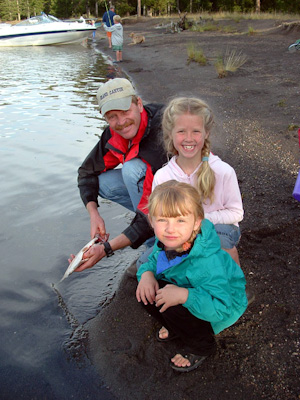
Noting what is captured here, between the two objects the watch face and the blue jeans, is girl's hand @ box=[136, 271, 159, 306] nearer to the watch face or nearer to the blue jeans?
the watch face

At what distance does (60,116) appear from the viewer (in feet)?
26.4

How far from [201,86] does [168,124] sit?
8.12 meters

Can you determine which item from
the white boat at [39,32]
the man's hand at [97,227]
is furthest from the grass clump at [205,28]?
the man's hand at [97,227]

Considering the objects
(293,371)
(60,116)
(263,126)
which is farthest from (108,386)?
(60,116)

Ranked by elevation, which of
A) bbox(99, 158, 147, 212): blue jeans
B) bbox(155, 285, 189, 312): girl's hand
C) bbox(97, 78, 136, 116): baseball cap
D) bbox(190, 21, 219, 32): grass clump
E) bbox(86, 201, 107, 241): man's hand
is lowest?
bbox(86, 201, 107, 241): man's hand

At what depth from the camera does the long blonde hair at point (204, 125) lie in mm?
2479

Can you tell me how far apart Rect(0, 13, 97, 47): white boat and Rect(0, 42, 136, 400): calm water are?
69.8 ft

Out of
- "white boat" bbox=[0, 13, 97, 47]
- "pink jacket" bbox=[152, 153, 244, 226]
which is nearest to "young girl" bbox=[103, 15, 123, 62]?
"white boat" bbox=[0, 13, 97, 47]

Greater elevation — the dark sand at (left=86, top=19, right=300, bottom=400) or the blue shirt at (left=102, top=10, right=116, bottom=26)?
the blue shirt at (left=102, top=10, right=116, bottom=26)

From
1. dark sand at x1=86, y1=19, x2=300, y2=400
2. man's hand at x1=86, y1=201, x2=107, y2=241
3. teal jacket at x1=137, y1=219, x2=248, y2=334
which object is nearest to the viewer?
teal jacket at x1=137, y1=219, x2=248, y2=334

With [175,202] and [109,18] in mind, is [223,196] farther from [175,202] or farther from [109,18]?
[109,18]

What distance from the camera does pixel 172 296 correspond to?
1995 millimetres

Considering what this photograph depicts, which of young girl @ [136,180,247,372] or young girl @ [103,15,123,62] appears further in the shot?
young girl @ [103,15,123,62]

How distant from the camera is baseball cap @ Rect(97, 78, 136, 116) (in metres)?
2.85
